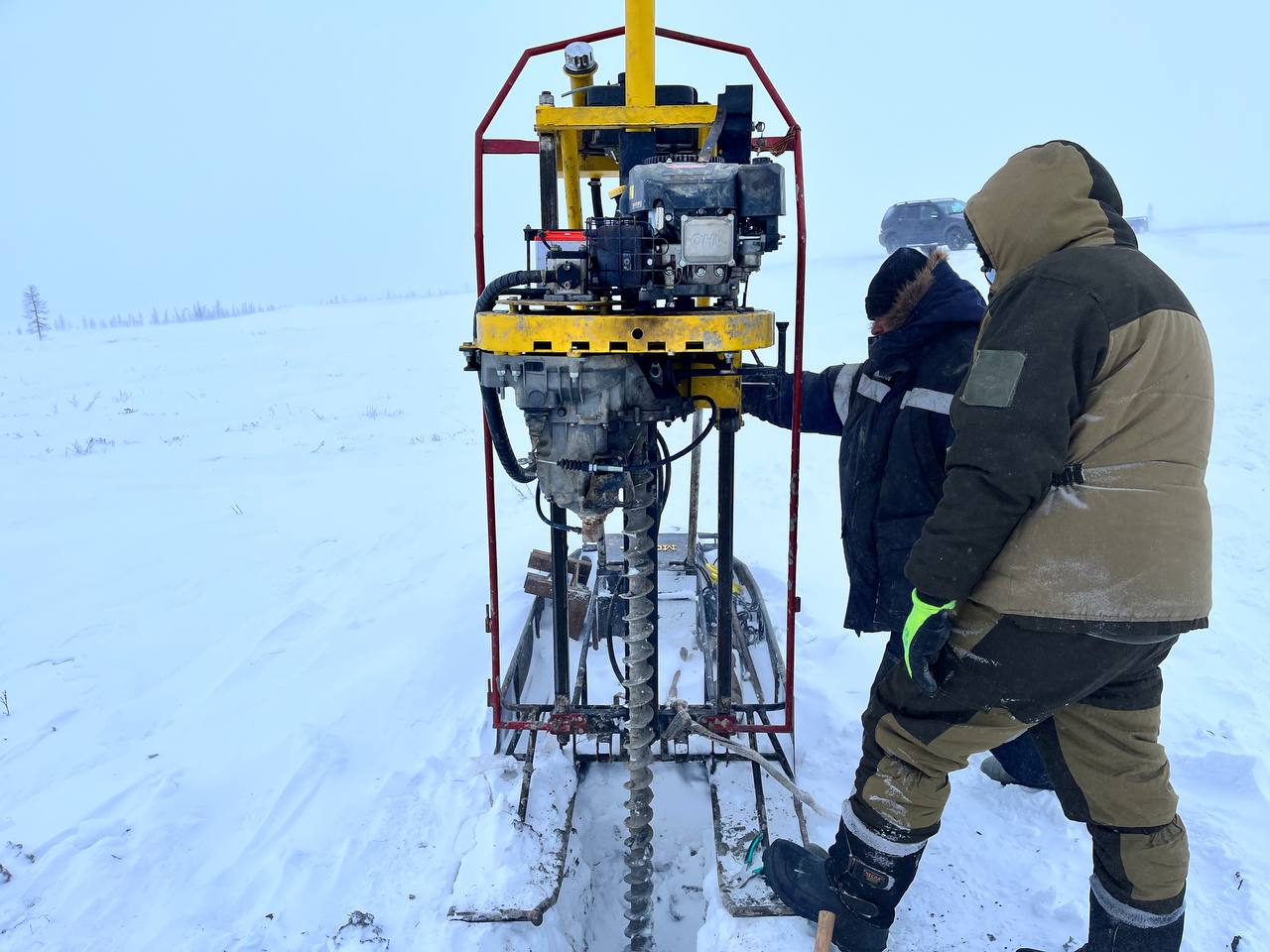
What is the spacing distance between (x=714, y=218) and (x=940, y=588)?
3.95ft

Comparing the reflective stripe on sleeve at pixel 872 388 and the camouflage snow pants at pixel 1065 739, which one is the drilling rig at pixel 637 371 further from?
the camouflage snow pants at pixel 1065 739

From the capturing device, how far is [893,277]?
2703 mm

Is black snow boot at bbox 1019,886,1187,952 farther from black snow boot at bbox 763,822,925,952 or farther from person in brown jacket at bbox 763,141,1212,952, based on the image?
black snow boot at bbox 763,822,925,952

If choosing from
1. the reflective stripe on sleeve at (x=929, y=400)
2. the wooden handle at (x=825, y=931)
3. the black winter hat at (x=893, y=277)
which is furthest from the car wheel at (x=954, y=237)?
the wooden handle at (x=825, y=931)

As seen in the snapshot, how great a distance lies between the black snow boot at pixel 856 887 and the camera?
83.4 inches

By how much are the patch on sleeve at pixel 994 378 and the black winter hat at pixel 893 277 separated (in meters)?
0.96

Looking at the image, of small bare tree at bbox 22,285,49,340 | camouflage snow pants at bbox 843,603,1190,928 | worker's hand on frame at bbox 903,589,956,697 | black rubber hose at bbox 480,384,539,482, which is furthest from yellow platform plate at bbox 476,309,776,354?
small bare tree at bbox 22,285,49,340

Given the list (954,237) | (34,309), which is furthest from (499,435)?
(34,309)

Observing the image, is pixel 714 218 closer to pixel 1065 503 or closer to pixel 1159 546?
pixel 1065 503

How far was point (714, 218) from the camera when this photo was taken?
2.18 meters

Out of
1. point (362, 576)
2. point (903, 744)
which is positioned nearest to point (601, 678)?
point (362, 576)

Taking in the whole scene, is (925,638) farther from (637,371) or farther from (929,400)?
(637,371)

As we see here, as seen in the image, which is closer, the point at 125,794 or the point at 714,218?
the point at 714,218

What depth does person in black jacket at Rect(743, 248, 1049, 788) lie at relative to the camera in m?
2.62
